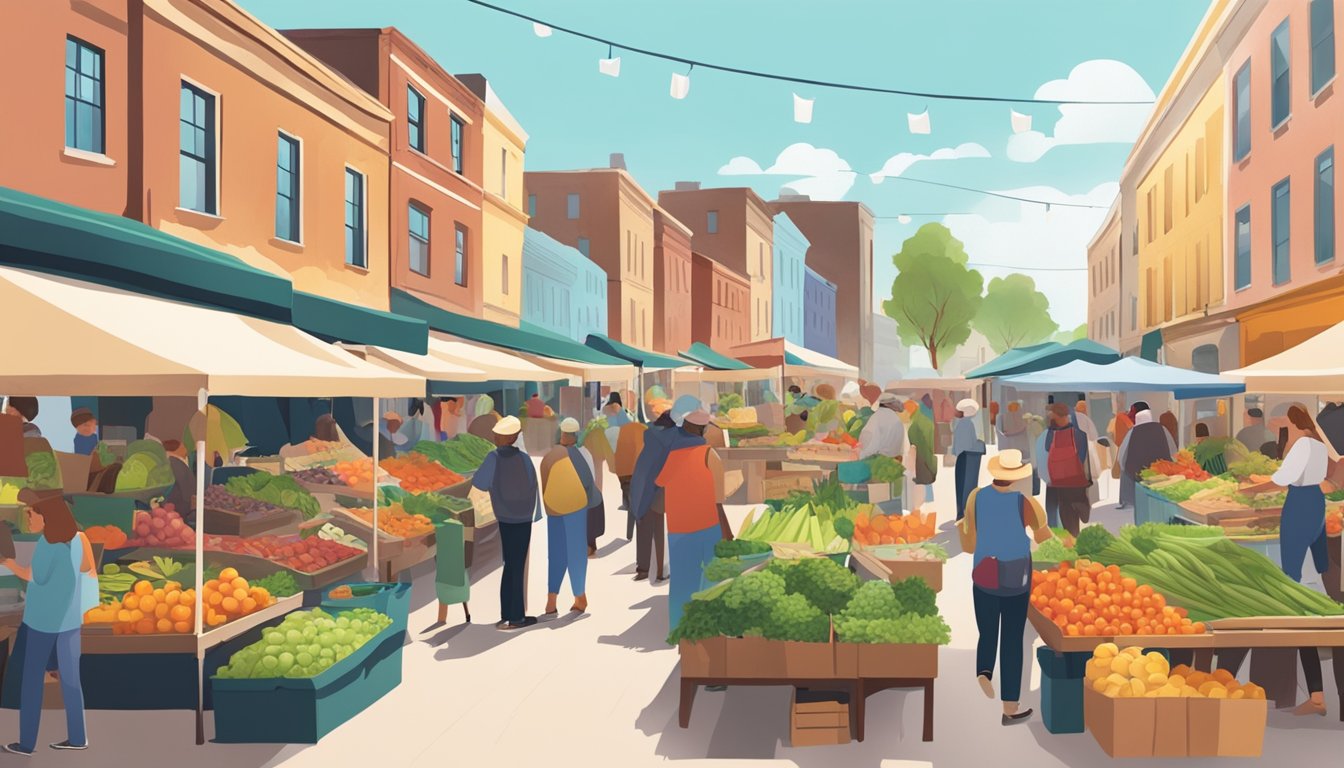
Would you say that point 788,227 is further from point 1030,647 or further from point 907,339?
point 1030,647

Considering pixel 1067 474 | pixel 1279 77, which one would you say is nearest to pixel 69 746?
pixel 1067 474

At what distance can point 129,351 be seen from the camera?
7.08 metres

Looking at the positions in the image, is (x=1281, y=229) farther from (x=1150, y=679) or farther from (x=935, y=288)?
(x=935, y=288)

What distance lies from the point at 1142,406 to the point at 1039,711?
519 inches

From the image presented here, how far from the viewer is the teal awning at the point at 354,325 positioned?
43.2 feet

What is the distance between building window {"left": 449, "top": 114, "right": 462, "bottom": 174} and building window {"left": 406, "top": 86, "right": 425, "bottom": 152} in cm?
225

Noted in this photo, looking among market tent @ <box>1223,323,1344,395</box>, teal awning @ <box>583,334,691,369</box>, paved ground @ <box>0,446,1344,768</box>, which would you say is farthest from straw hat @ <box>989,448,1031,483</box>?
teal awning @ <box>583,334,691,369</box>

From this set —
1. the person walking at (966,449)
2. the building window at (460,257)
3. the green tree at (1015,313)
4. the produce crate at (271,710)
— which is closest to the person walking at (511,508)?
the produce crate at (271,710)

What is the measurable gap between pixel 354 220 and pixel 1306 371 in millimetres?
16844

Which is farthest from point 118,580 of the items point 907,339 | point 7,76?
point 907,339

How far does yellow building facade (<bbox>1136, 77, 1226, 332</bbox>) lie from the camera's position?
90.1ft

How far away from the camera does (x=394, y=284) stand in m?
23.7

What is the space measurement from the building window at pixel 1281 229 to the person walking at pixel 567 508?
16.2 meters

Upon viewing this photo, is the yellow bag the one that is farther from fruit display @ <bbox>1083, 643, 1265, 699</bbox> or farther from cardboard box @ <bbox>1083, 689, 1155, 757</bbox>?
cardboard box @ <bbox>1083, 689, 1155, 757</bbox>
